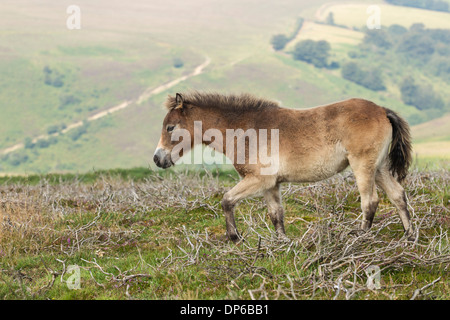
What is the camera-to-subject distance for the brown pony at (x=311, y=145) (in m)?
6.73

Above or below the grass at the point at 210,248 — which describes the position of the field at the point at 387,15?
above

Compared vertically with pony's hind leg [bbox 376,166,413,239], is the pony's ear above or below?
above

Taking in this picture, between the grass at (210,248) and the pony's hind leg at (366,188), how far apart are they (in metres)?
0.18

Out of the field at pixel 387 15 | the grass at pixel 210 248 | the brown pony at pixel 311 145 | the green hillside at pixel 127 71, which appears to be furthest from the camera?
the field at pixel 387 15

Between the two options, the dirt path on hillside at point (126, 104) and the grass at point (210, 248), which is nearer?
the grass at point (210, 248)

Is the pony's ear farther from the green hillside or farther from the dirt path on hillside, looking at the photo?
the dirt path on hillside

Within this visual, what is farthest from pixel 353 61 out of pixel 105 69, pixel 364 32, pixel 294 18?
pixel 105 69

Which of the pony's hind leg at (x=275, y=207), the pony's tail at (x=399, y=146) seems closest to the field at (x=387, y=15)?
the pony's tail at (x=399, y=146)

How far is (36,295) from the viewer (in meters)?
5.62

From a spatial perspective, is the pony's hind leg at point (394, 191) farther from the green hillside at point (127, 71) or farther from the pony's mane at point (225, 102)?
the green hillside at point (127, 71)

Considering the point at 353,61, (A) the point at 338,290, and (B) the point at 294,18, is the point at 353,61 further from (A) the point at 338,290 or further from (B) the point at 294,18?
(A) the point at 338,290

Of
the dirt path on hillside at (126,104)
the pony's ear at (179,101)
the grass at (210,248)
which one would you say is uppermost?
the pony's ear at (179,101)

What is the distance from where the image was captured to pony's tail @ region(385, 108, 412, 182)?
6988mm

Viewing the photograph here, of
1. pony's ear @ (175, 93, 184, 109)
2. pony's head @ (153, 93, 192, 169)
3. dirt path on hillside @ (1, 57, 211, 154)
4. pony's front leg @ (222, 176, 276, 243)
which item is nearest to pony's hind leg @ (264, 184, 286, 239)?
pony's front leg @ (222, 176, 276, 243)
